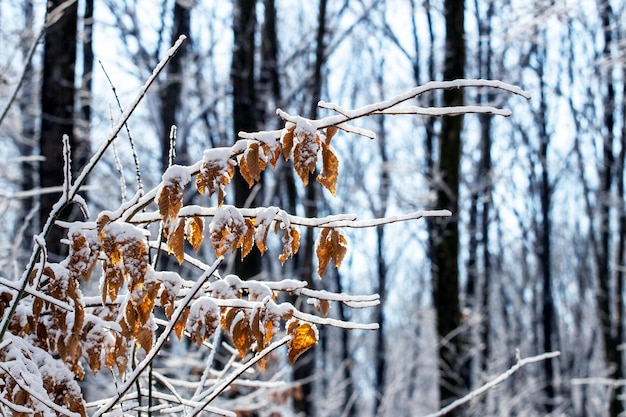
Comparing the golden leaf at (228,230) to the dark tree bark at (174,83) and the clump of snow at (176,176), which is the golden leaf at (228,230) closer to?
the clump of snow at (176,176)

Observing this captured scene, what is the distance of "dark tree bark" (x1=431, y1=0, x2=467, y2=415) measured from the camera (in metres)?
8.55

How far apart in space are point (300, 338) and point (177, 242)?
474mm

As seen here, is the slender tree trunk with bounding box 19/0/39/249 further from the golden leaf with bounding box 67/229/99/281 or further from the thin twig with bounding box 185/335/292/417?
the thin twig with bounding box 185/335/292/417

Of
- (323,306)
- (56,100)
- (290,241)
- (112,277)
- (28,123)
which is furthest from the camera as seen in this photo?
(28,123)

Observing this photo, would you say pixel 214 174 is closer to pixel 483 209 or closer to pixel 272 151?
pixel 272 151

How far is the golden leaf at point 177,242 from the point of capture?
2.02 m

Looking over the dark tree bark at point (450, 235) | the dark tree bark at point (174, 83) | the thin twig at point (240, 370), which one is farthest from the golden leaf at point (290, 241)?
the dark tree bark at point (174, 83)

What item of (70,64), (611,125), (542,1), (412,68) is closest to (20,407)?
(70,64)

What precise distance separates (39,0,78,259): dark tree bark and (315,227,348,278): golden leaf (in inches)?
179

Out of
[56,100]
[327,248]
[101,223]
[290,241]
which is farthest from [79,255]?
[56,100]

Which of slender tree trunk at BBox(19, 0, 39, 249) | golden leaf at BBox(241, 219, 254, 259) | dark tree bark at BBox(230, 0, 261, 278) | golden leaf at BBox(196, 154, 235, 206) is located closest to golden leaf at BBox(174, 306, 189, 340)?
golden leaf at BBox(241, 219, 254, 259)

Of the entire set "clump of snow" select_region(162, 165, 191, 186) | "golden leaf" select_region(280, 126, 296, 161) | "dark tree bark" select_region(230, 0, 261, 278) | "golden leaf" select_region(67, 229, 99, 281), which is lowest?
"golden leaf" select_region(67, 229, 99, 281)

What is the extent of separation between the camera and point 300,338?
6.95ft

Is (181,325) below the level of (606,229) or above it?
Result: below
